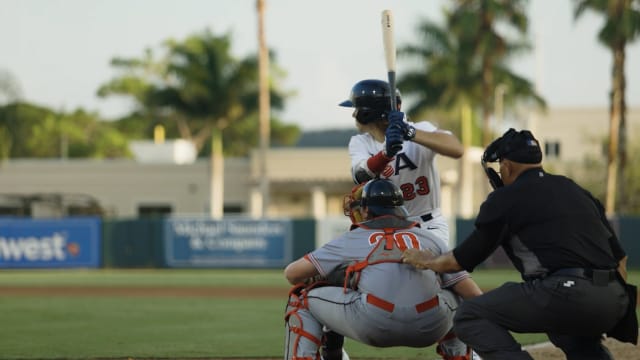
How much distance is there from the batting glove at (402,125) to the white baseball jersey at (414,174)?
71 cm

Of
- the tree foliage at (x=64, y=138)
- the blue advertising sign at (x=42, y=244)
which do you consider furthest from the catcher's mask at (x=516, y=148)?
the tree foliage at (x=64, y=138)

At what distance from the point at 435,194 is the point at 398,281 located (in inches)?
73.6

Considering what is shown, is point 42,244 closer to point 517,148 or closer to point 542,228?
point 517,148

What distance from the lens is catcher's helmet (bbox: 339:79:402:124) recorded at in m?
7.57

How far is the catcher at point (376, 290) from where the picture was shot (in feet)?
20.8

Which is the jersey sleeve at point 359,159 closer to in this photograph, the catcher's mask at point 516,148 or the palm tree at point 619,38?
the catcher's mask at point 516,148

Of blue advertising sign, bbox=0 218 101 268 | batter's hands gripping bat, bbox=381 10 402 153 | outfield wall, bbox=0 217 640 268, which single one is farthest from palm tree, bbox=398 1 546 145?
batter's hands gripping bat, bbox=381 10 402 153

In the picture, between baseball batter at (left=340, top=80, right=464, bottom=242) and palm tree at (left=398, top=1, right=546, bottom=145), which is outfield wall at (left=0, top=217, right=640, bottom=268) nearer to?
palm tree at (left=398, top=1, right=546, bottom=145)

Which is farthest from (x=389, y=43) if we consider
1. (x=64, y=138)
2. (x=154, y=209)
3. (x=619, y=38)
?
(x=64, y=138)

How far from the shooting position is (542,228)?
19.8 feet

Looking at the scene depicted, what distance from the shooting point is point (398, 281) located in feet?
20.8

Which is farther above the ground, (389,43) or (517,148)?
(389,43)

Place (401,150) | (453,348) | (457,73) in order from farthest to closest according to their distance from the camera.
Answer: (457,73) < (401,150) < (453,348)

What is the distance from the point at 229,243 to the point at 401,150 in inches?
1010
